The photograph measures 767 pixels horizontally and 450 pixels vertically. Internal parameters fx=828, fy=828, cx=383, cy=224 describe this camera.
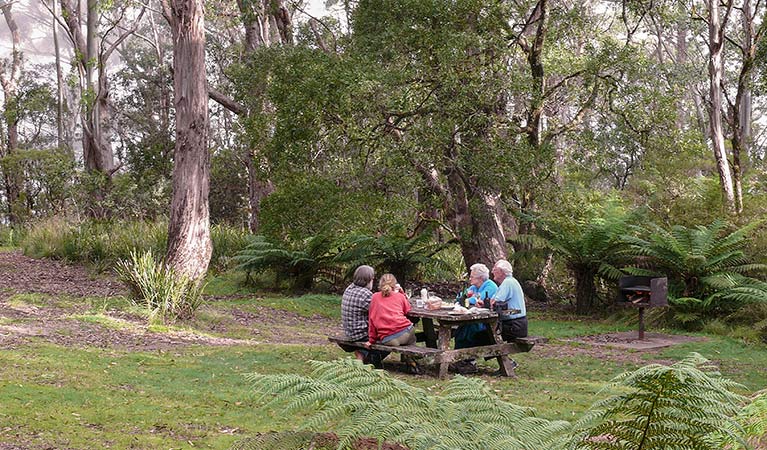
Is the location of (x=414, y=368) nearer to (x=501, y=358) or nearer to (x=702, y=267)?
(x=501, y=358)

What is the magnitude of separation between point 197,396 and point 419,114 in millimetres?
7677

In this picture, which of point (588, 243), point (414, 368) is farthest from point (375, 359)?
point (588, 243)

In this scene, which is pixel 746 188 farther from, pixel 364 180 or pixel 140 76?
pixel 140 76

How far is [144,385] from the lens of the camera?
7.27 m

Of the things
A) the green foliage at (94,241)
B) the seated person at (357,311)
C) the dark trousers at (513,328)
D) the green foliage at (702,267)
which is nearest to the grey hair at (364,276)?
the seated person at (357,311)

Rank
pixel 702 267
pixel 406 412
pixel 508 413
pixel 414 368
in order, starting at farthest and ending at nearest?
pixel 702 267 → pixel 414 368 → pixel 508 413 → pixel 406 412

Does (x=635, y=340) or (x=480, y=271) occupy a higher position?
(x=480, y=271)

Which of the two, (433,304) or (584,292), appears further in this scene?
(584,292)

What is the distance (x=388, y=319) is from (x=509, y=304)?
146cm

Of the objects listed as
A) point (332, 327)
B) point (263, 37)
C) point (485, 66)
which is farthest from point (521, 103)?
point (263, 37)

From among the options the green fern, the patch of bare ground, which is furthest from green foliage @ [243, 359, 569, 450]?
the patch of bare ground

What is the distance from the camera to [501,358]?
8.88 meters

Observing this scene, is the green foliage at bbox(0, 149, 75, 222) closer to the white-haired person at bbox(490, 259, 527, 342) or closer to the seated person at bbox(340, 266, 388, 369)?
the seated person at bbox(340, 266, 388, 369)

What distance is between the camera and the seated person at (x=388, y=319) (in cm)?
852
